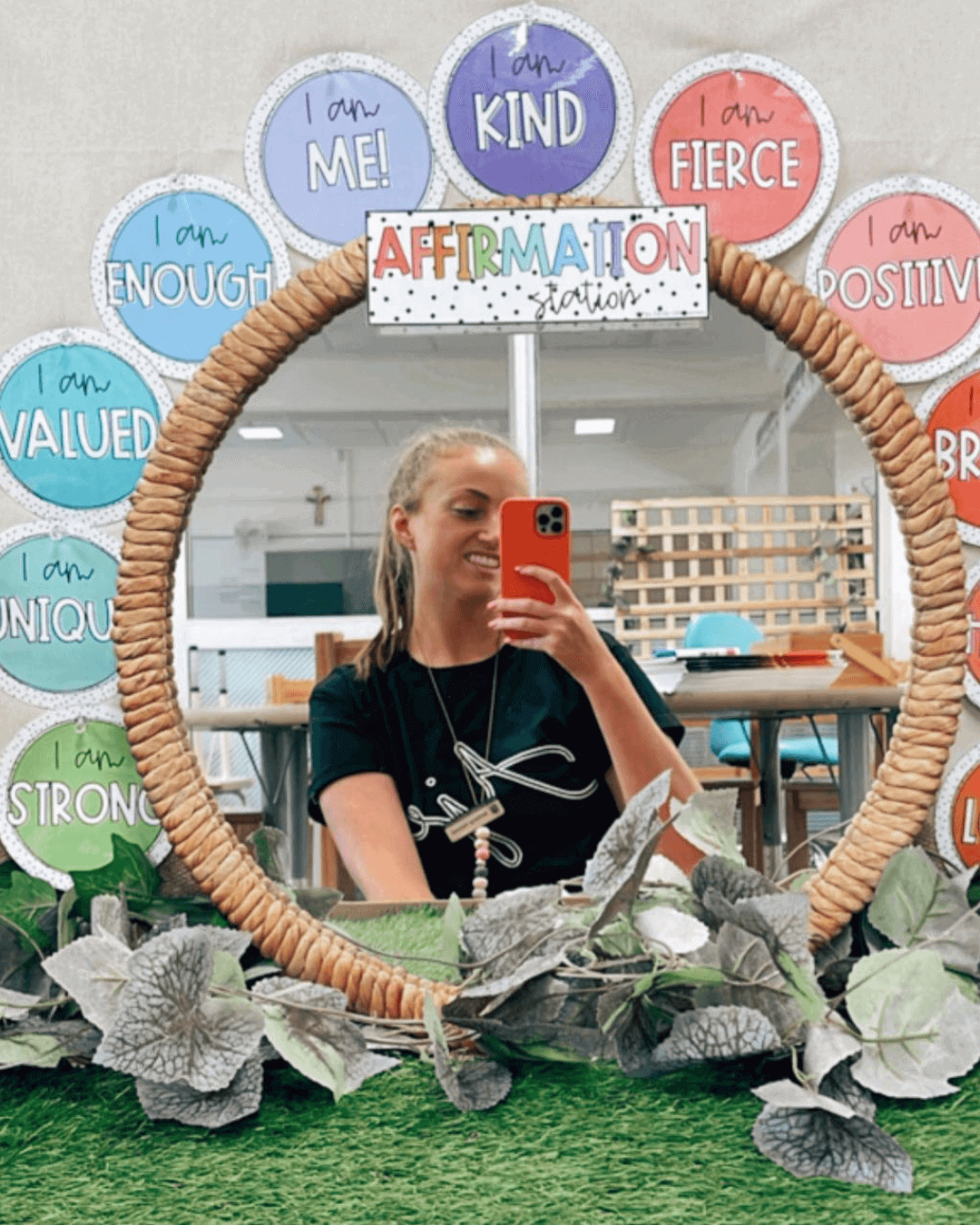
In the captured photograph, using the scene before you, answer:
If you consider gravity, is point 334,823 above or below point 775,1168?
above

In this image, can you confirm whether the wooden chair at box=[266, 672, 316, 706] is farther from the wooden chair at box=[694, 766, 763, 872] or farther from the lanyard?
the wooden chair at box=[694, 766, 763, 872]

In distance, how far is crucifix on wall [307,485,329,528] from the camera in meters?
0.62

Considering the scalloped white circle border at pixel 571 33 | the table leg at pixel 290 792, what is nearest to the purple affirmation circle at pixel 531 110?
the scalloped white circle border at pixel 571 33

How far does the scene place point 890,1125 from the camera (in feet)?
1.62

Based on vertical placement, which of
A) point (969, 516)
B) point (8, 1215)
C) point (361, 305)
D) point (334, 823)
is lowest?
point (8, 1215)

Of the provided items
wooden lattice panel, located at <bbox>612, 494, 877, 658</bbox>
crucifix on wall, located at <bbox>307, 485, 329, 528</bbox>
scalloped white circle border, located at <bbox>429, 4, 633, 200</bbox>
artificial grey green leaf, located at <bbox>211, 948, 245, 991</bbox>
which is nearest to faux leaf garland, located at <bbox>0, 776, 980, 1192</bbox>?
artificial grey green leaf, located at <bbox>211, 948, 245, 991</bbox>

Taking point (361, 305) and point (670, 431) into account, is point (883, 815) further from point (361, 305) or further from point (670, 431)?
point (361, 305)

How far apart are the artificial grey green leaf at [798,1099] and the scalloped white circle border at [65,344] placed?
433mm

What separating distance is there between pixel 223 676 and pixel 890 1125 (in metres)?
0.38

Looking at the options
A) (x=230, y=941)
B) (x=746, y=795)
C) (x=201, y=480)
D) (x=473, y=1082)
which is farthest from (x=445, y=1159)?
(x=201, y=480)

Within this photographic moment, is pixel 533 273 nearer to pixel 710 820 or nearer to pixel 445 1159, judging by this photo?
pixel 710 820

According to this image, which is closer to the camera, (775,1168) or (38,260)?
(775,1168)

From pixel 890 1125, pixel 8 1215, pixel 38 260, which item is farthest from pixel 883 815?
pixel 38 260

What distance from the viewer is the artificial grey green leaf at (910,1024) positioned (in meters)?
0.50
